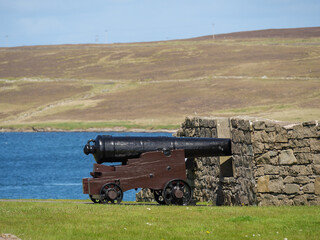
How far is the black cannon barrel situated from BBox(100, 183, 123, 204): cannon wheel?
509 millimetres

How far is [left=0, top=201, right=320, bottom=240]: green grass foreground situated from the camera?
886cm

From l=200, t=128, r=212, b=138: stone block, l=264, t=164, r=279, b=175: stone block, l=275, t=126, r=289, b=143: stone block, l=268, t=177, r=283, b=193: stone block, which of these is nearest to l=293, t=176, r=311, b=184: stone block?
l=268, t=177, r=283, b=193: stone block

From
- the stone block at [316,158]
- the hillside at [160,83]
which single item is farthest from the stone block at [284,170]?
the hillside at [160,83]

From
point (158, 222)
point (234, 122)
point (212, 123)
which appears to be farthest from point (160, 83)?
point (158, 222)

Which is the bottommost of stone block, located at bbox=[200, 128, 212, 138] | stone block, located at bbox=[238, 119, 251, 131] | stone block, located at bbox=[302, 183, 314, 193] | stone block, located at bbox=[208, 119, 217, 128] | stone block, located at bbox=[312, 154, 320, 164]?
stone block, located at bbox=[302, 183, 314, 193]

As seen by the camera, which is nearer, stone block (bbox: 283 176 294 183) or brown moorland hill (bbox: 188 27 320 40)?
stone block (bbox: 283 176 294 183)

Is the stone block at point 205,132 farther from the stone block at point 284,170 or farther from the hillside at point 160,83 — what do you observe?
the hillside at point 160,83

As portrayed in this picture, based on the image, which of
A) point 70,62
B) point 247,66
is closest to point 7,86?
point 70,62

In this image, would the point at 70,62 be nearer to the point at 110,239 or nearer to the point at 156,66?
the point at 156,66

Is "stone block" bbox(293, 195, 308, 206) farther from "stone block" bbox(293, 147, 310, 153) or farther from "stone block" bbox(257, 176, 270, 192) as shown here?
"stone block" bbox(293, 147, 310, 153)

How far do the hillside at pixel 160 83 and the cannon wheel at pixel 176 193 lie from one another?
6218 centimetres

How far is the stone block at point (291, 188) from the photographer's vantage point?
12.7 meters

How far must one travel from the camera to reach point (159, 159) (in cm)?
1295

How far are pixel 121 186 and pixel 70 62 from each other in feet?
449
